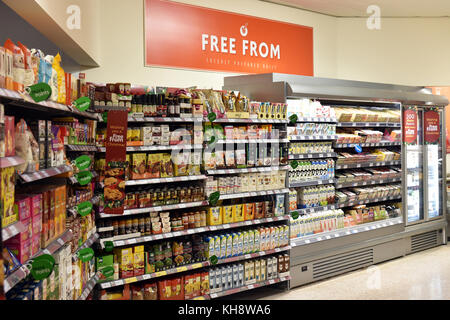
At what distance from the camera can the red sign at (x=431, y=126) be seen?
288 inches

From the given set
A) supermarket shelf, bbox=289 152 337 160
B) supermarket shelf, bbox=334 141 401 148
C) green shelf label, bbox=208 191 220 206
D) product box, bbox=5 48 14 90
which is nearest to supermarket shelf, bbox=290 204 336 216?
supermarket shelf, bbox=289 152 337 160

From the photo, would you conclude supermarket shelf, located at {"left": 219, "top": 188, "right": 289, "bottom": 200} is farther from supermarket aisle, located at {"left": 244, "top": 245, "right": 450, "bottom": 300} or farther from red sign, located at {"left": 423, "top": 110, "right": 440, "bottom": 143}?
red sign, located at {"left": 423, "top": 110, "right": 440, "bottom": 143}

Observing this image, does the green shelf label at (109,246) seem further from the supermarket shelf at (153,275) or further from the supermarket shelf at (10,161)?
the supermarket shelf at (10,161)

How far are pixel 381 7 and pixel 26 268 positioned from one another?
23.8 ft

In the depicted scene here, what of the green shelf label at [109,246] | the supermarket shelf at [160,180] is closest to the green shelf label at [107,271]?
the green shelf label at [109,246]

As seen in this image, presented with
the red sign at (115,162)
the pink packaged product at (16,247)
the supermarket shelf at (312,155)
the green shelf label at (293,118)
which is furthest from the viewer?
the supermarket shelf at (312,155)

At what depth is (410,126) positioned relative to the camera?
276 inches

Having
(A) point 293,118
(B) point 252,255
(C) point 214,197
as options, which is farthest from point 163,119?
(B) point 252,255

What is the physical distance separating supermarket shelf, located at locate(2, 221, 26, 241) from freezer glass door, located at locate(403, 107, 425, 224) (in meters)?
5.98

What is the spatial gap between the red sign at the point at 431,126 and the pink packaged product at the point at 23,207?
21.2ft

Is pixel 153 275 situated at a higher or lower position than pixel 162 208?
lower

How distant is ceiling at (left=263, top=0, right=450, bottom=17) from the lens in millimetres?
7281

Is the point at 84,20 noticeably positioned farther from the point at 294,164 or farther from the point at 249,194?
the point at 294,164
